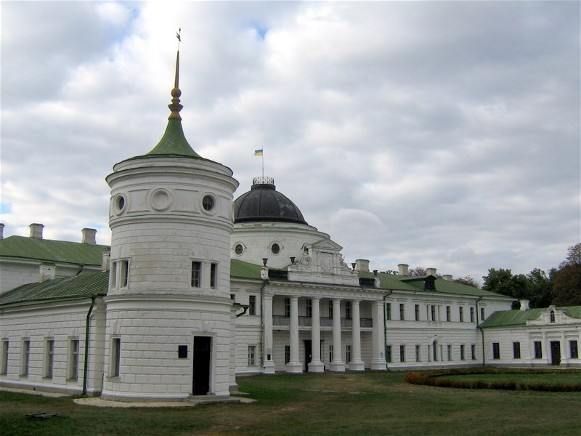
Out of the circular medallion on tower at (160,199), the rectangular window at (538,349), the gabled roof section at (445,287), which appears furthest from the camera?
the gabled roof section at (445,287)

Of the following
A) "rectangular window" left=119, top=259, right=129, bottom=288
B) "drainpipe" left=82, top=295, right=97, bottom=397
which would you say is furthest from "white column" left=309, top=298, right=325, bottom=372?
"rectangular window" left=119, top=259, right=129, bottom=288

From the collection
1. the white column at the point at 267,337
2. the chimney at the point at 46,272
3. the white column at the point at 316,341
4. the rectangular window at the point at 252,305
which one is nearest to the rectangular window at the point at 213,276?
the chimney at the point at 46,272

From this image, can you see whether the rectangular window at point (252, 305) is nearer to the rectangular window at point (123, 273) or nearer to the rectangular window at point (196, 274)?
the rectangular window at point (196, 274)

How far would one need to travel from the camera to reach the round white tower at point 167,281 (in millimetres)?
24359

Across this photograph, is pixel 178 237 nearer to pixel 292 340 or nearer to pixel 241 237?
pixel 292 340

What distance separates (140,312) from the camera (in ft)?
80.9

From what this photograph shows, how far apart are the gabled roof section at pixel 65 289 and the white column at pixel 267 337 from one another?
54.3 feet

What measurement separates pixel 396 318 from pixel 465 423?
41.2 meters

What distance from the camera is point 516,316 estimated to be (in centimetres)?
6531

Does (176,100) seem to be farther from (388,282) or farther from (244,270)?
(388,282)

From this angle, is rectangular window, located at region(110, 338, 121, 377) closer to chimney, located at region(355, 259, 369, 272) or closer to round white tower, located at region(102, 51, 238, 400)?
round white tower, located at region(102, 51, 238, 400)

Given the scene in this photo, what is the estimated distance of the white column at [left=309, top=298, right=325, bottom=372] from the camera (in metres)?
50.8

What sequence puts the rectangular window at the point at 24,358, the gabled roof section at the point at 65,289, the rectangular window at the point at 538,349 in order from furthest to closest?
the rectangular window at the point at 538,349
the rectangular window at the point at 24,358
the gabled roof section at the point at 65,289

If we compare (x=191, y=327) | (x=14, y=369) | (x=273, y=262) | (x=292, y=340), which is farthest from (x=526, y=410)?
(x=273, y=262)
